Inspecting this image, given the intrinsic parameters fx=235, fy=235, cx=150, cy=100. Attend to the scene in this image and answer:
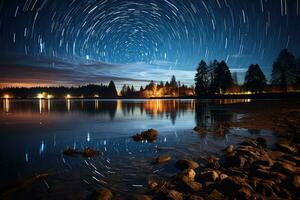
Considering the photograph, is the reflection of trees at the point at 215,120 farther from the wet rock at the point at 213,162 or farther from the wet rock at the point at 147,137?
the wet rock at the point at 213,162

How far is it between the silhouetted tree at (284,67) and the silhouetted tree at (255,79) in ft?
51.2

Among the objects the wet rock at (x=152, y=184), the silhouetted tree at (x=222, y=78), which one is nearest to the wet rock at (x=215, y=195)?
the wet rock at (x=152, y=184)

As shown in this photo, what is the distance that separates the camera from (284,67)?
248ft

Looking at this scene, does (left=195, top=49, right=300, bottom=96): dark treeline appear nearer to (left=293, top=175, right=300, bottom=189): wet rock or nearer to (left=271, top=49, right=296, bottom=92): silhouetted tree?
(left=271, top=49, right=296, bottom=92): silhouetted tree

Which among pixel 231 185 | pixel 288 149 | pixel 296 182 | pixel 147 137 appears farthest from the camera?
pixel 147 137

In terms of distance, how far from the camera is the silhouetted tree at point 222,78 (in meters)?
104

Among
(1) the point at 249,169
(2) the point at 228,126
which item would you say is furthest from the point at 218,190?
(2) the point at 228,126

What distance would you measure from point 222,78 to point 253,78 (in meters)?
14.4

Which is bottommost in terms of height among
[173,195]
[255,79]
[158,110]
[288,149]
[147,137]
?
[158,110]

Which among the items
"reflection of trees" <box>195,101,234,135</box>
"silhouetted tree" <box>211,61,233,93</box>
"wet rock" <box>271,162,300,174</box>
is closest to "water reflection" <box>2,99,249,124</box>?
"reflection of trees" <box>195,101,234,135</box>

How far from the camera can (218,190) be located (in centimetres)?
789

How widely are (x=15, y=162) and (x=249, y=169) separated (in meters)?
12.2

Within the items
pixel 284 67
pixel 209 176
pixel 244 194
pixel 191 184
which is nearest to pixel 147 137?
pixel 209 176

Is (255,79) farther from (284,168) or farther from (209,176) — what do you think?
(209,176)
